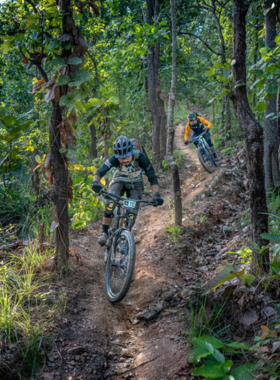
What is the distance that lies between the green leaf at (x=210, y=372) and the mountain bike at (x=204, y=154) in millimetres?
8524

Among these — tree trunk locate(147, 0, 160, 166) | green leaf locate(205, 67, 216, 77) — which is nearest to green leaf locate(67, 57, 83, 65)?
green leaf locate(205, 67, 216, 77)

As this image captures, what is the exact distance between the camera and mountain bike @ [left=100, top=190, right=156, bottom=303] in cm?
426

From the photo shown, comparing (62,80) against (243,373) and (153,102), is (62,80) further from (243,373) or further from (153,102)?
(153,102)

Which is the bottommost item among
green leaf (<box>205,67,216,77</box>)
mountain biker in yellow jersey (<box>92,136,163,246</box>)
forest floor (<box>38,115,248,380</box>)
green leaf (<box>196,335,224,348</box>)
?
forest floor (<box>38,115,248,380</box>)

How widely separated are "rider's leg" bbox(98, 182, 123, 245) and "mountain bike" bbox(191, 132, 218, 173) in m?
5.46

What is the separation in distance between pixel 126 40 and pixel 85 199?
777 centimetres

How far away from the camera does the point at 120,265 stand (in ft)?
15.1

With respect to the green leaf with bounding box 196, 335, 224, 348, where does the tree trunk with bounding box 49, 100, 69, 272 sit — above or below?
above

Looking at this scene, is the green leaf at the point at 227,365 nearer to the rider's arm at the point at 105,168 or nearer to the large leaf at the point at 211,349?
the large leaf at the point at 211,349

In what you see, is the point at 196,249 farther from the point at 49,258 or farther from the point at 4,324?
the point at 4,324

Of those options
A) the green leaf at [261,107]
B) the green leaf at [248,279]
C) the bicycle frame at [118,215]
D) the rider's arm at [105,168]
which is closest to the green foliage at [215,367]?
the green leaf at [248,279]

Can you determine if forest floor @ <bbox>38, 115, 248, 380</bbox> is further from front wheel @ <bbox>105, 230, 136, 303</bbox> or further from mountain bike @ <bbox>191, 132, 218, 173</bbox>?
mountain bike @ <bbox>191, 132, 218, 173</bbox>

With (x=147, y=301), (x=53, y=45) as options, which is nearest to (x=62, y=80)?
(x=53, y=45)

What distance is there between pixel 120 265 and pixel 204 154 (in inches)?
273
